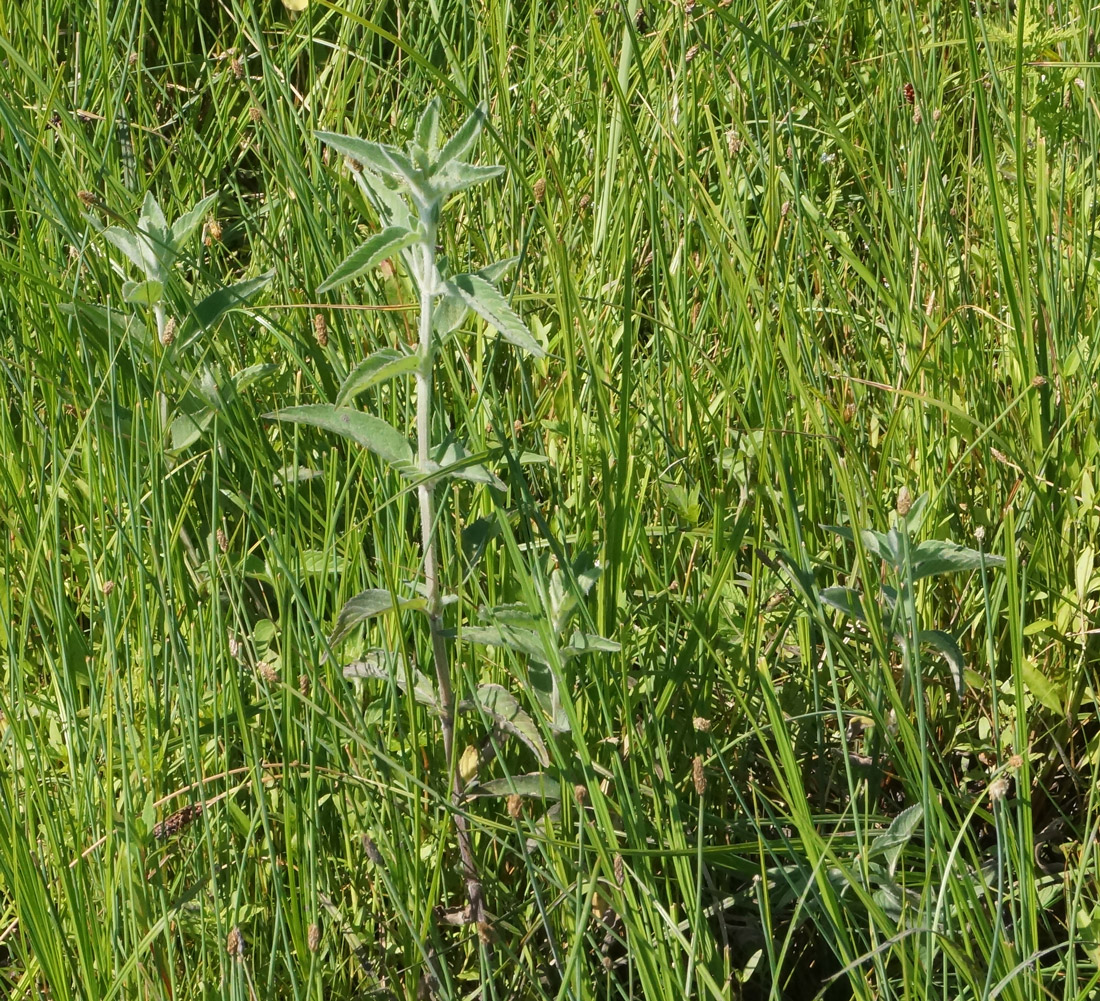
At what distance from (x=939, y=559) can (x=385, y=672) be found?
0.56m

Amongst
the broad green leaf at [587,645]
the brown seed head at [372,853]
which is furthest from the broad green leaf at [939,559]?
the brown seed head at [372,853]

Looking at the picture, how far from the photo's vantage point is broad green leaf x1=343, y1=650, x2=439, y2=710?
1.17 metres

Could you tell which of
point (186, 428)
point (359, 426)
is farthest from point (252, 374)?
point (359, 426)

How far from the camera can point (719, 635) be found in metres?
1.34

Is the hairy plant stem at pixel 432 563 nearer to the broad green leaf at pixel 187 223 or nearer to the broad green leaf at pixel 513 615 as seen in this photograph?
the broad green leaf at pixel 513 615

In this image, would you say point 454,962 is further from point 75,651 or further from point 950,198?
point 950,198

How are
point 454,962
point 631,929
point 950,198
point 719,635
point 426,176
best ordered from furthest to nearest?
point 950,198 → point 719,635 → point 454,962 → point 426,176 → point 631,929

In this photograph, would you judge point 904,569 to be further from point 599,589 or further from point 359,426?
point 359,426

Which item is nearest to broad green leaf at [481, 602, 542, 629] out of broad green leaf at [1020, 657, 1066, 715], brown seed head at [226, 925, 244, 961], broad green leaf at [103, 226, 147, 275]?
brown seed head at [226, 925, 244, 961]

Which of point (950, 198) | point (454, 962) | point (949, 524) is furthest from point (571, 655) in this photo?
point (950, 198)

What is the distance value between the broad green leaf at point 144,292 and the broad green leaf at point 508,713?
2.02 ft

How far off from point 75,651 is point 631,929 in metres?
0.69

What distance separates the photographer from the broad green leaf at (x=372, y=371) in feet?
3.46

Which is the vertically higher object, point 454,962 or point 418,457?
point 418,457
